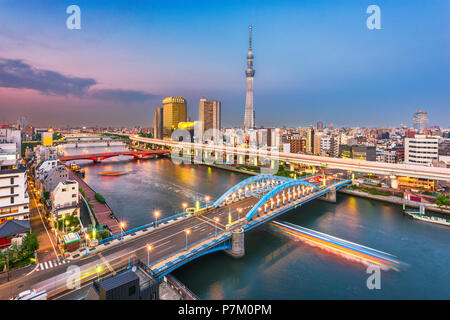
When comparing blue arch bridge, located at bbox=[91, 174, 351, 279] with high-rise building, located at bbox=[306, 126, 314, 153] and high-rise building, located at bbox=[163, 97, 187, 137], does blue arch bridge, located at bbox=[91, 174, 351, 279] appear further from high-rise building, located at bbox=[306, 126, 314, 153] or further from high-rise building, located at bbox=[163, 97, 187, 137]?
high-rise building, located at bbox=[163, 97, 187, 137]

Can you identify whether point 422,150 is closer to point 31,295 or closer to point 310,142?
point 310,142

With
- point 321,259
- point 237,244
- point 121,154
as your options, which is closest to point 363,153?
point 321,259

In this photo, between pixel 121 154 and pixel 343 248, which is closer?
pixel 343 248

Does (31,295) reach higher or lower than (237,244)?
higher

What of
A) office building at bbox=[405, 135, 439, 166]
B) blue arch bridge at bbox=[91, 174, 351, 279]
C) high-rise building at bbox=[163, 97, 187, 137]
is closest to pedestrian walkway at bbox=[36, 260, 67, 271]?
blue arch bridge at bbox=[91, 174, 351, 279]

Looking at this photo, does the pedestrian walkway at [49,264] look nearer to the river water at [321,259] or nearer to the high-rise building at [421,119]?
the river water at [321,259]
